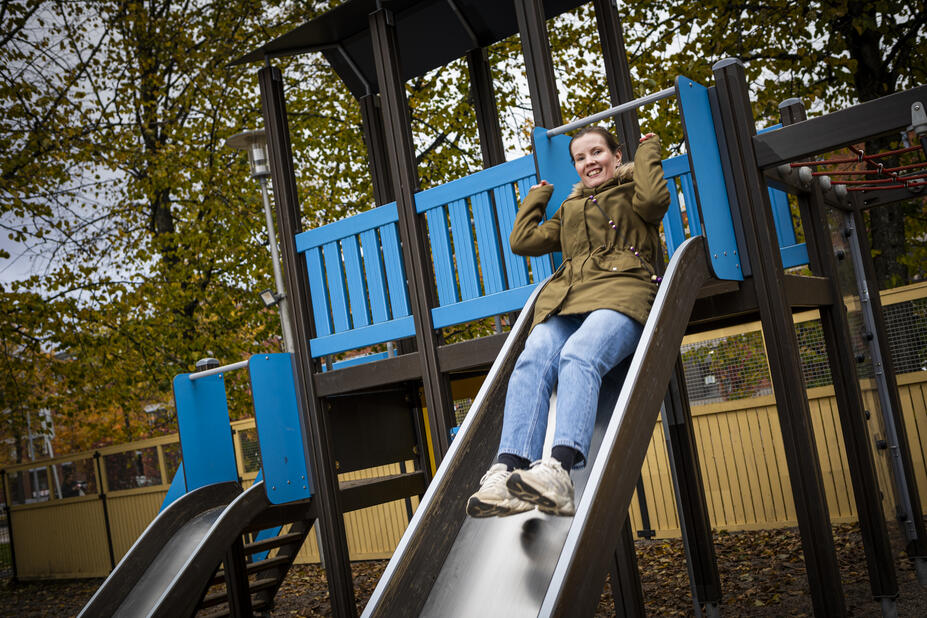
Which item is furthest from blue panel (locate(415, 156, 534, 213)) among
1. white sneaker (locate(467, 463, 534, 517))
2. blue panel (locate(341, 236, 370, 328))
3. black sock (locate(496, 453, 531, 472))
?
white sneaker (locate(467, 463, 534, 517))

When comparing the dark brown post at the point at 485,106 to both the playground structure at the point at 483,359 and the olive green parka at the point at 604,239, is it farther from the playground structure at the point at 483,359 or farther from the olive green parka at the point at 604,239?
the olive green parka at the point at 604,239

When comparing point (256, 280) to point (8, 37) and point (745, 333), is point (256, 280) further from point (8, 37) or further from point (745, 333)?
point (745, 333)

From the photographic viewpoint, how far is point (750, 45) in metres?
9.77

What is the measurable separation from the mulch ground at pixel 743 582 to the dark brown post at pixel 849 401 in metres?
0.58

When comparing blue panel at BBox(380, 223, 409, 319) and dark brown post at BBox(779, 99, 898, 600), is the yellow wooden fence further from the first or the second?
blue panel at BBox(380, 223, 409, 319)

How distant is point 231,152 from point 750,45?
27.2 feet

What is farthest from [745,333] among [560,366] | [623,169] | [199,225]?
[199,225]

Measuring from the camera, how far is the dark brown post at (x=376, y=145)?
23.2 ft

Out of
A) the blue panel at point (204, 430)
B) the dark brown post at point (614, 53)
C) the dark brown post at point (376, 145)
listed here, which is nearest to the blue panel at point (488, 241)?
the dark brown post at point (614, 53)

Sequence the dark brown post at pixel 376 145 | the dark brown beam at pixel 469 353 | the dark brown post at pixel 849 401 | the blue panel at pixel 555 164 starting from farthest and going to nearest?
1. the dark brown post at pixel 376 145
2. the dark brown beam at pixel 469 353
3. the dark brown post at pixel 849 401
4. the blue panel at pixel 555 164

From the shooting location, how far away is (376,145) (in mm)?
7094

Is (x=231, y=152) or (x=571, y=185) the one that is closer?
(x=571, y=185)

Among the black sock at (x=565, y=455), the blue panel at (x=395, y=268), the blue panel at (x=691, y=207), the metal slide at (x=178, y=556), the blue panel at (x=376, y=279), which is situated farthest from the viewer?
the blue panel at (x=376, y=279)

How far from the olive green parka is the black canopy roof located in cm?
225
